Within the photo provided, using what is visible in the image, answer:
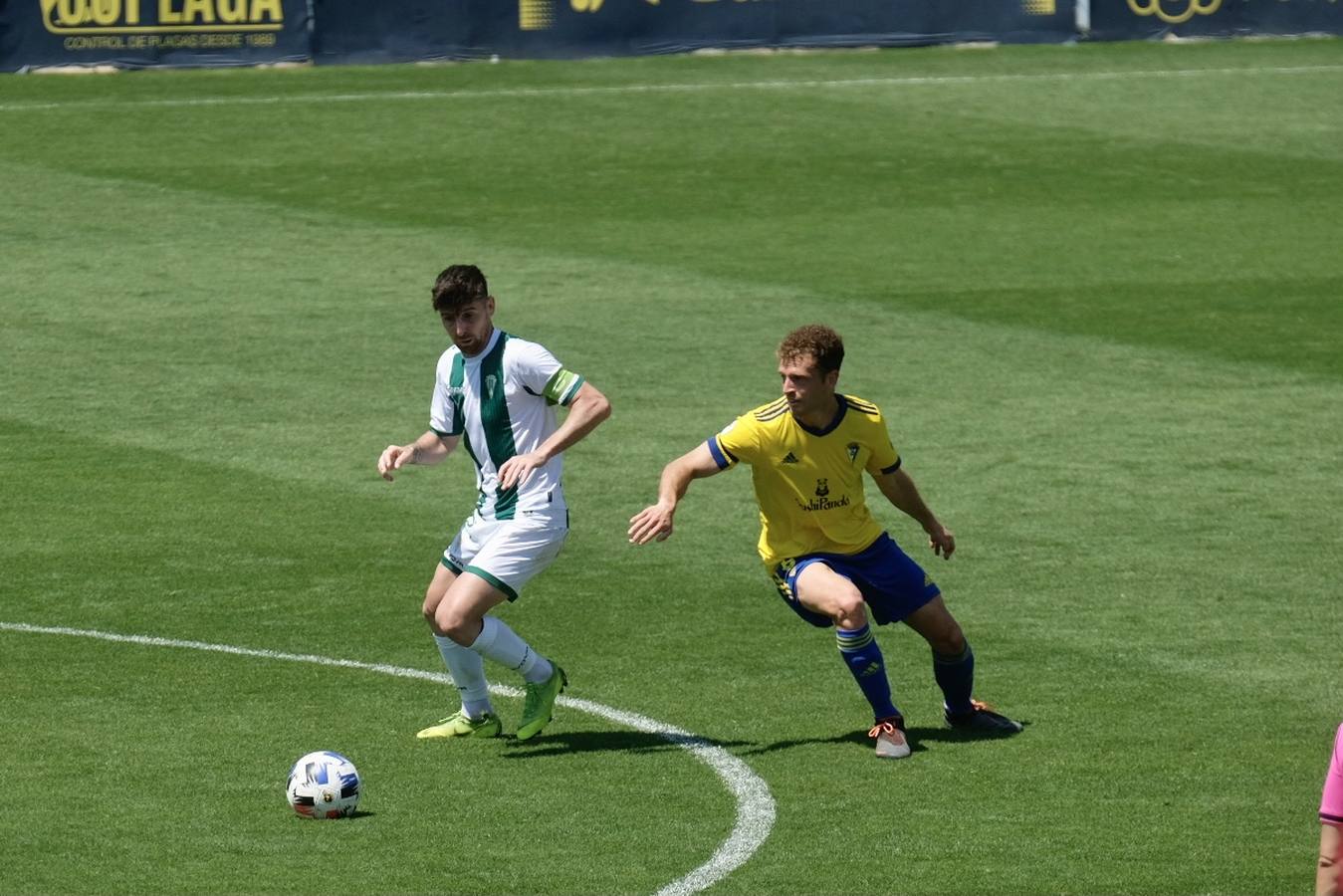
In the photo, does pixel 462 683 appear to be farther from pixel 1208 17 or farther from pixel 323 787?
pixel 1208 17

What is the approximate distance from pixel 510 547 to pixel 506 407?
2.16ft

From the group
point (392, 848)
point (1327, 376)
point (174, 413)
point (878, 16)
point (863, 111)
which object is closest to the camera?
point (392, 848)

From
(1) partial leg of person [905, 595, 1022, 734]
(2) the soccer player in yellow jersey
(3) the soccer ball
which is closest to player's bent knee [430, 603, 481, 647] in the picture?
(2) the soccer player in yellow jersey

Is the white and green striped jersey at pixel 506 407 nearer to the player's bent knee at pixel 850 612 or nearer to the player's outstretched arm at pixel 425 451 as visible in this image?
the player's outstretched arm at pixel 425 451

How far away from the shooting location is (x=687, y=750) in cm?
1019

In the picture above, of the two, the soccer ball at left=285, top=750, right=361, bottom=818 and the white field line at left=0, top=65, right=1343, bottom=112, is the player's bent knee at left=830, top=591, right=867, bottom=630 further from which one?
the white field line at left=0, top=65, right=1343, bottom=112

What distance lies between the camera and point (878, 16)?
3506 cm

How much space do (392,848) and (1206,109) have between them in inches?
1031

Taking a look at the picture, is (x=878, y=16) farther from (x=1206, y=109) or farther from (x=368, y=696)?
(x=368, y=696)

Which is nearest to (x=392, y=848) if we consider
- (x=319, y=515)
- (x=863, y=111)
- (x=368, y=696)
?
(x=368, y=696)

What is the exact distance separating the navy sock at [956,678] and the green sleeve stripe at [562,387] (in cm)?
212

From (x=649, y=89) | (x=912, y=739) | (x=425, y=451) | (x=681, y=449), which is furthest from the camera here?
(x=649, y=89)

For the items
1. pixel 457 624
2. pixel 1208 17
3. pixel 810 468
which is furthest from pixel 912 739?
pixel 1208 17

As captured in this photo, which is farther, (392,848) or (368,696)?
(368,696)
